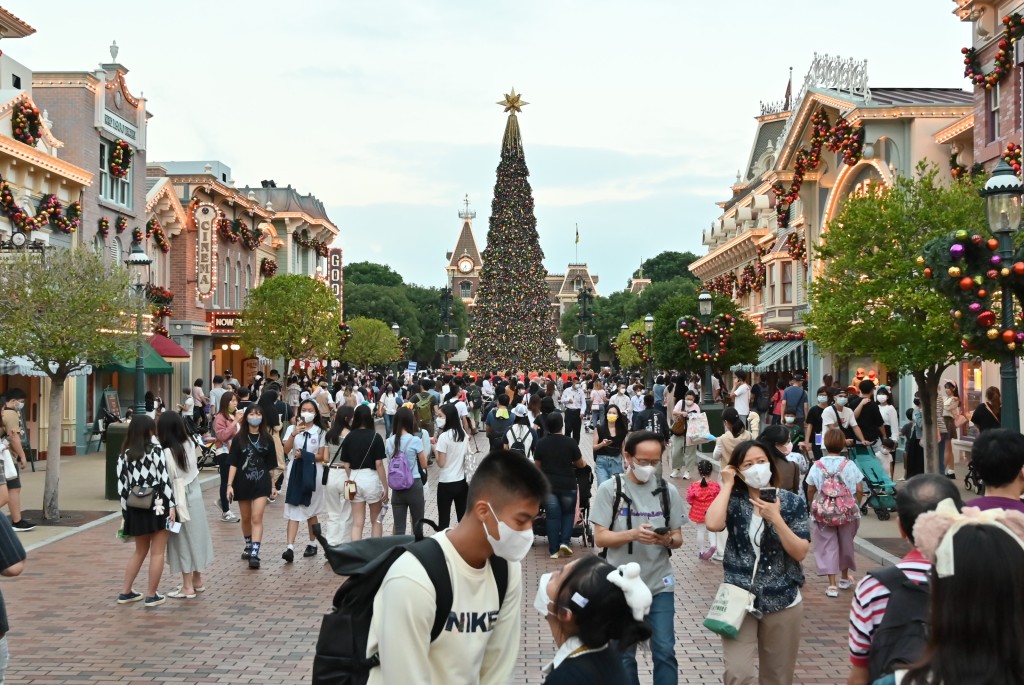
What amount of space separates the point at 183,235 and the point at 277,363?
13.8m

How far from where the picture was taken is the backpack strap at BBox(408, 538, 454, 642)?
3.38m

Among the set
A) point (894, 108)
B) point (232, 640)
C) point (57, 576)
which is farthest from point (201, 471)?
point (894, 108)

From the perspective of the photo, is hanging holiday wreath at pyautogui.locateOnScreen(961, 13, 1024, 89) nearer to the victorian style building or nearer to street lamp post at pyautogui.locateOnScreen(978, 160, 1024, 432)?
the victorian style building

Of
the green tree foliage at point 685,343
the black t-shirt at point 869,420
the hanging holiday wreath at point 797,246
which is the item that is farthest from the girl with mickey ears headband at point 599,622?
the green tree foliage at point 685,343

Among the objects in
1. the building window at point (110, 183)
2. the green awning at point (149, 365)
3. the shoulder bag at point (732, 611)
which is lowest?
the shoulder bag at point (732, 611)

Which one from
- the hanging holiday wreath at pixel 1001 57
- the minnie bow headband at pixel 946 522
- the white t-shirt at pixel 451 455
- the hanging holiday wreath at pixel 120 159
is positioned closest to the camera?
the minnie bow headband at pixel 946 522

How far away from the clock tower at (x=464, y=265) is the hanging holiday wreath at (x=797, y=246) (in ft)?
336

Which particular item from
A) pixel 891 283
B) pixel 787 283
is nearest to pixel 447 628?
pixel 891 283

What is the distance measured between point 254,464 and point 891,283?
11583mm

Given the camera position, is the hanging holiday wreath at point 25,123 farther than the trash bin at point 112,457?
Yes

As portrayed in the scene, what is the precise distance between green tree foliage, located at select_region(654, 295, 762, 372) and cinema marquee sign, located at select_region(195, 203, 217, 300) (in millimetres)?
18118

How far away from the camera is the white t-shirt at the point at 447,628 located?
330cm

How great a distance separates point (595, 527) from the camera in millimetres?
6562

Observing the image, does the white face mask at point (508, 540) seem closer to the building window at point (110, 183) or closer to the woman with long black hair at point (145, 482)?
the woman with long black hair at point (145, 482)
